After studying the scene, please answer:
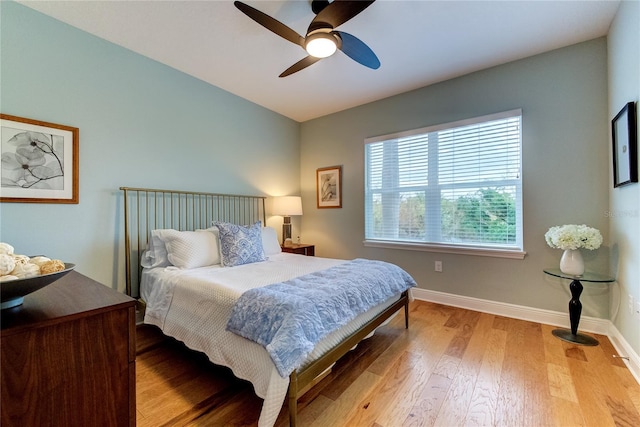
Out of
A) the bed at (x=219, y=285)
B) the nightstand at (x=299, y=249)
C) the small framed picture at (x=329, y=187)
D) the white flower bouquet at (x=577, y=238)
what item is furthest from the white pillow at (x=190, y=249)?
the white flower bouquet at (x=577, y=238)

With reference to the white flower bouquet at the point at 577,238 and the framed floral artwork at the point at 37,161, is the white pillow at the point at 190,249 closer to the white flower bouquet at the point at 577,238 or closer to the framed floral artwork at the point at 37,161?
the framed floral artwork at the point at 37,161

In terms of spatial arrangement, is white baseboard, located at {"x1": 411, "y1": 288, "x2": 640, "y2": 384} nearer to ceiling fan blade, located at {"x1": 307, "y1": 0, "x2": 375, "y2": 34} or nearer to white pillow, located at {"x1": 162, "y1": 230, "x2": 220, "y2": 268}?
white pillow, located at {"x1": 162, "y1": 230, "x2": 220, "y2": 268}

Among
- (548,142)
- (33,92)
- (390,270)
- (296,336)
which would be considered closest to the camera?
(296,336)

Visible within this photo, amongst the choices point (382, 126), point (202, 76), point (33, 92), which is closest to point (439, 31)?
point (382, 126)

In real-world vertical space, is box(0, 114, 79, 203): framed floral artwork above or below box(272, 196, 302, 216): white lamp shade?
above

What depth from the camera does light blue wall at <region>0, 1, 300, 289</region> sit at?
78.2 inches

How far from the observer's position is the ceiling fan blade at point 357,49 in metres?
1.88

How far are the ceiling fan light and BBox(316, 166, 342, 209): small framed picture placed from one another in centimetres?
203

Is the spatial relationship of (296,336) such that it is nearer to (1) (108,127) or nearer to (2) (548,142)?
(1) (108,127)

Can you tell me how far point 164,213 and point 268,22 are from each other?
2.06 m

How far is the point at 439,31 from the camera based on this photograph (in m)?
2.22

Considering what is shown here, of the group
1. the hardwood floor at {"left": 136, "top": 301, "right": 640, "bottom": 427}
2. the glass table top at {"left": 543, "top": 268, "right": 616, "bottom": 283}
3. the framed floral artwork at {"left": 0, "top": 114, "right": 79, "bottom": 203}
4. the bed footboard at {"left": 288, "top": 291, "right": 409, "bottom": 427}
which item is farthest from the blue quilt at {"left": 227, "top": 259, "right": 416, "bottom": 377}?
the framed floral artwork at {"left": 0, "top": 114, "right": 79, "bottom": 203}

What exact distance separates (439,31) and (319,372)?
8.75ft

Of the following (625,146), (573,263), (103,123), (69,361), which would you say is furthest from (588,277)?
(103,123)
